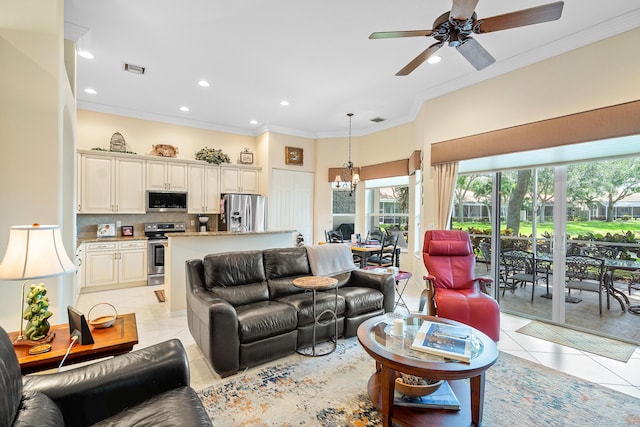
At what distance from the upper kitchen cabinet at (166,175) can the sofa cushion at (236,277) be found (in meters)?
3.45

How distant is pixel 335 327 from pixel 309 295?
0.42m

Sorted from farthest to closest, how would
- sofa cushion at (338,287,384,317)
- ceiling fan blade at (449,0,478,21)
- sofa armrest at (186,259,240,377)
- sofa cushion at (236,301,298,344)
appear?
sofa cushion at (338,287,384,317) < sofa cushion at (236,301,298,344) < sofa armrest at (186,259,240,377) < ceiling fan blade at (449,0,478,21)

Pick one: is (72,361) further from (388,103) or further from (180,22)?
(388,103)

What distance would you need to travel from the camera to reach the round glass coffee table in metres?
1.71

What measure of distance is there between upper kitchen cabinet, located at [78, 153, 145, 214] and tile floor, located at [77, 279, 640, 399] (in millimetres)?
1671

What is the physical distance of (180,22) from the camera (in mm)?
3055

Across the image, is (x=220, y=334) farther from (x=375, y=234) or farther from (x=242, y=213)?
(x=375, y=234)

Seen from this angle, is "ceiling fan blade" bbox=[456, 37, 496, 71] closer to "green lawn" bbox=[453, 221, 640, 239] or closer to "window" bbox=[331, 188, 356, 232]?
"green lawn" bbox=[453, 221, 640, 239]

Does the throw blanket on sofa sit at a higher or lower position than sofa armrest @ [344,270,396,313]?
higher

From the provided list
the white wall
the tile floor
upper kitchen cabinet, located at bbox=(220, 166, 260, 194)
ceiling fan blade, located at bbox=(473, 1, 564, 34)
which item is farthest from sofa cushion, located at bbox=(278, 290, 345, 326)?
upper kitchen cabinet, located at bbox=(220, 166, 260, 194)

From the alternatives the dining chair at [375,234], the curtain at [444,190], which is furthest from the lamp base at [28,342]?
the dining chair at [375,234]

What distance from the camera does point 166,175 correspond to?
5.84 meters

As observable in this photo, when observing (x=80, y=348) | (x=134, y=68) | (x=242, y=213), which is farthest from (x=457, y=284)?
(x=134, y=68)

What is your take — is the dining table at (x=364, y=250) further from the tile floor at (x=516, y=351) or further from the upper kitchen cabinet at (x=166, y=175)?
the upper kitchen cabinet at (x=166, y=175)
